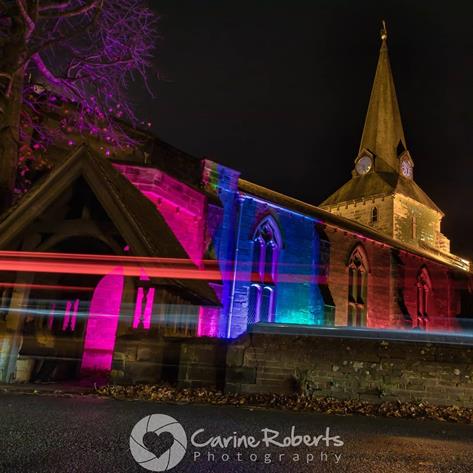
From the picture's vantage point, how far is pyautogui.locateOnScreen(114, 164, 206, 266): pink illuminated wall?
16609 millimetres

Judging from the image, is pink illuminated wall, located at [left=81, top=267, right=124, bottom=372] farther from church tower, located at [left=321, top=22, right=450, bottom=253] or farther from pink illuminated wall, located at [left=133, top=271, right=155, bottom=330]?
church tower, located at [left=321, top=22, right=450, bottom=253]

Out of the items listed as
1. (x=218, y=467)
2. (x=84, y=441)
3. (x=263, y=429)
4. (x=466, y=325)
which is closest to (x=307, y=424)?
(x=263, y=429)

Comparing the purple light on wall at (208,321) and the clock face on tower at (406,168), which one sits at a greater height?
the clock face on tower at (406,168)

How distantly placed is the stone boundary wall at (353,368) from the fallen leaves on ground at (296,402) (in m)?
0.13

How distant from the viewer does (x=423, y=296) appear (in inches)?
1361

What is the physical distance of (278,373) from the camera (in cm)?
766

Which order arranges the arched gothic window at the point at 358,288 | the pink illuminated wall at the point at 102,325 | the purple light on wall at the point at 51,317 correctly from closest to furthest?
the purple light on wall at the point at 51,317
the pink illuminated wall at the point at 102,325
the arched gothic window at the point at 358,288

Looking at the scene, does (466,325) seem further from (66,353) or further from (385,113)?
(66,353)

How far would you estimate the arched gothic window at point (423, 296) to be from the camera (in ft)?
112

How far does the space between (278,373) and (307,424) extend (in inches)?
90.5

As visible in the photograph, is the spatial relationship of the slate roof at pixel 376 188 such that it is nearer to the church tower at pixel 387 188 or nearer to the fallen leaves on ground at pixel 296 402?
the church tower at pixel 387 188

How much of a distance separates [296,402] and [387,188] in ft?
126

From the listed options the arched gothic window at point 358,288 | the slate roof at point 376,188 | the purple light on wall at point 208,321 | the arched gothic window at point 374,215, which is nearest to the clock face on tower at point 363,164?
the slate roof at point 376,188

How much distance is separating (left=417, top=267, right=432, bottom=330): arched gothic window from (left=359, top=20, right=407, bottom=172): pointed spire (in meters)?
14.5
